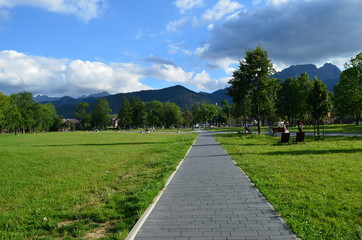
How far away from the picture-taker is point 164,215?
216 inches

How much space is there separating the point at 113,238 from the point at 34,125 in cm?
12151

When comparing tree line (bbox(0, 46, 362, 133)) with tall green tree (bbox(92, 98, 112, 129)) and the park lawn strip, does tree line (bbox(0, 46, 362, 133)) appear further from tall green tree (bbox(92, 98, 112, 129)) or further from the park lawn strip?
the park lawn strip

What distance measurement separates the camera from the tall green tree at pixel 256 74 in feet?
102

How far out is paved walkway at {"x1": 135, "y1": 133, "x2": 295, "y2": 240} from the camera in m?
4.52

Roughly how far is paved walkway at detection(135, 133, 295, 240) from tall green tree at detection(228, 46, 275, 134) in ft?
80.1

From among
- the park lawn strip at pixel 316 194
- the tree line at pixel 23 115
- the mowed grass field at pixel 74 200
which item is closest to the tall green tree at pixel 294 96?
the park lawn strip at pixel 316 194

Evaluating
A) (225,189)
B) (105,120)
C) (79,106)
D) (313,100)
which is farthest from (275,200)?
(79,106)

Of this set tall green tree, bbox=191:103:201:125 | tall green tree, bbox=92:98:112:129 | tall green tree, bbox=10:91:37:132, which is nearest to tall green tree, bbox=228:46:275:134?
tall green tree, bbox=191:103:201:125

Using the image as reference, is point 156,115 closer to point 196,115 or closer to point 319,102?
point 196,115

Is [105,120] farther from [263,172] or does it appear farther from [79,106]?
[263,172]

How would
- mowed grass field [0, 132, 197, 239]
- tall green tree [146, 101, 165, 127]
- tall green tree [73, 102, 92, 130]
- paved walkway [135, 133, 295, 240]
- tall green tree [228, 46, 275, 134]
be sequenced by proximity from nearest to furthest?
paved walkway [135, 133, 295, 240], mowed grass field [0, 132, 197, 239], tall green tree [228, 46, 275, 134], tall green tree [146, 101, 165, 127], tall green tree [73, 102, 92, 130]

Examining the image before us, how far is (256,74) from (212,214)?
28.1 meters

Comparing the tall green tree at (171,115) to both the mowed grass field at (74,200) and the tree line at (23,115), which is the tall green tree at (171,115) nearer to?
the tree line at (23,115)

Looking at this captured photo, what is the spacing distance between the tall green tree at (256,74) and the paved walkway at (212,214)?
24.4m
